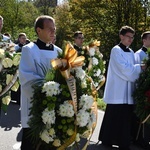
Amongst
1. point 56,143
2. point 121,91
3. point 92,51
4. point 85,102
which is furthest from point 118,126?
point 56,143

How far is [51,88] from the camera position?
370 cm

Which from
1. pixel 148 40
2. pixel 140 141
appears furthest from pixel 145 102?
pixel 148 40

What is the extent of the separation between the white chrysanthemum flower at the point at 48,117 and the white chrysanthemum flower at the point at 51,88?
185mm

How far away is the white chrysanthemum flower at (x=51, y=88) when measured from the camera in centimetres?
370

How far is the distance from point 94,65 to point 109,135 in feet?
5.30

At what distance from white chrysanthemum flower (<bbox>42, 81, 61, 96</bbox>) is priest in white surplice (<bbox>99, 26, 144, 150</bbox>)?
7.86 feet

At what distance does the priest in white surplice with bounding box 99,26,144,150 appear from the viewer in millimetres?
5952

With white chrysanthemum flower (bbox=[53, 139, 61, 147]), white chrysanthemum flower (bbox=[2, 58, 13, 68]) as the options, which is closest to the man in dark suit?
white chrysanthemum flower (bbox=[53, 139, 61, 147])

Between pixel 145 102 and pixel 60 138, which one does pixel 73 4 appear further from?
pixel 60 138

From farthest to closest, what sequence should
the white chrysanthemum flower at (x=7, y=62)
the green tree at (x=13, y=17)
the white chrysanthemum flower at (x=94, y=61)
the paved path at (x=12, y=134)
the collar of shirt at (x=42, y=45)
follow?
1. the green tree at (x=13, y=17)
2. the white chrysanthemum flower at (x=94, y=61)
3. the paved path at (x=12, y=134)
4. the white chrysanthemum flower at (x=7, y=62)
5. the collar of shirt at (x=42, y=45)

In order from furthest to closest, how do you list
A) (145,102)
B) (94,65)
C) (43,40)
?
(94,65)
(145,102)
(43,40)

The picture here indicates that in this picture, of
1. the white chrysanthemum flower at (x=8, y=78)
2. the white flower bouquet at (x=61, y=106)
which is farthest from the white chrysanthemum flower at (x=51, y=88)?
the white chrysanthemum flower at (x=8, y=78)

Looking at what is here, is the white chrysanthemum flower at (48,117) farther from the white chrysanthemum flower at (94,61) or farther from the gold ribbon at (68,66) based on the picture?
the white chrysanthemum flower at (94,61)

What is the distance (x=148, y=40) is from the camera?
6.74 meters
